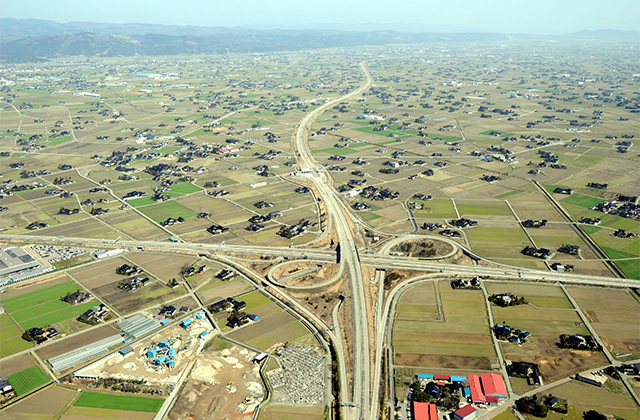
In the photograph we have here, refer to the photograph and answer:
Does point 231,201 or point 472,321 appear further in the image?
point 231,201

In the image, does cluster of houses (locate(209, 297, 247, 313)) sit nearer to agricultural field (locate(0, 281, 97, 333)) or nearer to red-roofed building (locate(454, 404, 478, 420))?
agricultural field (locate(0, 281, 97, 333))

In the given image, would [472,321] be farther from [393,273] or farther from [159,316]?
[159,316]

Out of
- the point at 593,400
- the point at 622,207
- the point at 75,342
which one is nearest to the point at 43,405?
the point at 75,342

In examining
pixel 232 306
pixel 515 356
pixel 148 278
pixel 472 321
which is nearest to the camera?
pixel 515 356

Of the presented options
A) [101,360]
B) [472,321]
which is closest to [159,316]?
[101,360]

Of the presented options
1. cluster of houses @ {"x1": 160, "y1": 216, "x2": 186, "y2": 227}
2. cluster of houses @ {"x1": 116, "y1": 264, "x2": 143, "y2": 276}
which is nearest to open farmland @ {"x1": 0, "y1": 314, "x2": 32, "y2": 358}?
cluster of houses @ {"x1": 116, "y1": 264, "x2": 143, "y2": 276}

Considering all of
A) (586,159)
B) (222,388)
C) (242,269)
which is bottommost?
(222,388)
